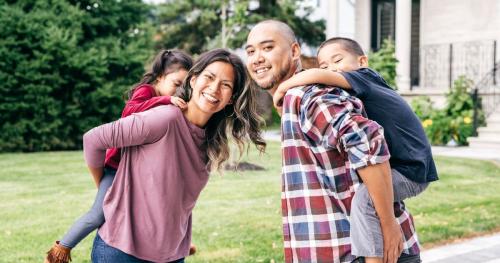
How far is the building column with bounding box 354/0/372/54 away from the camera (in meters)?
21.2

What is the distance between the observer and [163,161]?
102 inches

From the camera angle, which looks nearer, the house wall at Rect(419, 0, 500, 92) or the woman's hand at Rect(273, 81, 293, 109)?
the woman's hand at Rect(273, 81, 293, 109)

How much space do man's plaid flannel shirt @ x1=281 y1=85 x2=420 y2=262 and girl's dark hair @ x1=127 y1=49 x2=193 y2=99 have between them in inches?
70.9

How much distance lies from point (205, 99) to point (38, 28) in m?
15.1

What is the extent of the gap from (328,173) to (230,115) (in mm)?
914

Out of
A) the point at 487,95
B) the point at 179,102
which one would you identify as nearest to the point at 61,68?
the point at 487,95

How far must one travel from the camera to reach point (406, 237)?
237 centimetres

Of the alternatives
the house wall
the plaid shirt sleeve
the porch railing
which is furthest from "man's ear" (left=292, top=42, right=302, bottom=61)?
the house wall

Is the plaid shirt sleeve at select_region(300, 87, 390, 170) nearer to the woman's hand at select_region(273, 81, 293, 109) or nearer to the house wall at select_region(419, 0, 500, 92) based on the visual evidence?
the woman's hand at select_region(273, 81, 293, 109)

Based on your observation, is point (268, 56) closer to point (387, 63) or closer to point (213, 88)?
point (213, 88)

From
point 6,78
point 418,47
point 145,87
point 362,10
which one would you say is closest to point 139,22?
point 6,78

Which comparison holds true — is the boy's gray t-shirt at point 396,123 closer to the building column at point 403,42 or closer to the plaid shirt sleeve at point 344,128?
the plaid shirt sleeve at point 344,128

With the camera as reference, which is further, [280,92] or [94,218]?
[94,218]

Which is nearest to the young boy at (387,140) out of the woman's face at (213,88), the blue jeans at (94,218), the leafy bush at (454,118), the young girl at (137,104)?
the woman's face at (213,88)
